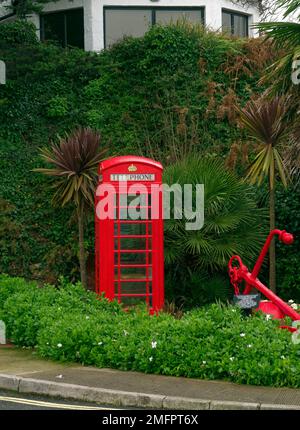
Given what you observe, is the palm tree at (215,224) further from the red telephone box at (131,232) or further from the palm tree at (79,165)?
the palm tree at (79,165)

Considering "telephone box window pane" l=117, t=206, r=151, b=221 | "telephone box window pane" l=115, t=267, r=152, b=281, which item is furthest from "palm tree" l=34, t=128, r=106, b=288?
"telephone box window pane" l=115, t=267, r=152, b=281

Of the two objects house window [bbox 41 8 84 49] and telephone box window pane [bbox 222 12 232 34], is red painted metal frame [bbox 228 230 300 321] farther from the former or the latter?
telephone box window pane [bbox 222 12 232 34]

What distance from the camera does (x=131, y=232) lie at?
13.7 metres

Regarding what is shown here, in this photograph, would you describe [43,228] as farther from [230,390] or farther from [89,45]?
[230,390]

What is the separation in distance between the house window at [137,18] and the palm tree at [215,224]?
8817 mm

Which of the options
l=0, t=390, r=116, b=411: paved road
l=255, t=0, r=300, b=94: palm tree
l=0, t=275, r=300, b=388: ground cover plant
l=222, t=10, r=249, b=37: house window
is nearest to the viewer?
l=0, t=390, r=116, b=411: paved road

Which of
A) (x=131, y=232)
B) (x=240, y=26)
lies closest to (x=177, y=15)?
(x=240, y=26)

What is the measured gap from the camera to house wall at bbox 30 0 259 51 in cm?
2297

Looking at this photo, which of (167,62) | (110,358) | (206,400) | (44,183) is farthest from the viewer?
(167,62)

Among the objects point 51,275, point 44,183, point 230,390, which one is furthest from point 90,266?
point 230,390

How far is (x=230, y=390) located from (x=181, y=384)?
25.3 inches

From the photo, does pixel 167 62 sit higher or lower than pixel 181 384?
higher

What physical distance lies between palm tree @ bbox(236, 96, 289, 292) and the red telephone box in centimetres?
192

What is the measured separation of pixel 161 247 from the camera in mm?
13820
